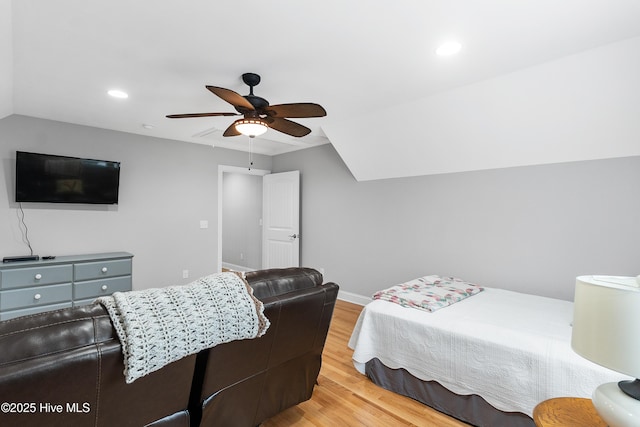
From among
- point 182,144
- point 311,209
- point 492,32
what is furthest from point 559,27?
point 182,144

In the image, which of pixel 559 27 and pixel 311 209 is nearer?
pixel 559 27

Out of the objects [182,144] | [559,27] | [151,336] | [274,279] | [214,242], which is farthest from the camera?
[214,242]

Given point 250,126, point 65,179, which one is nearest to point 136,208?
point 65,179

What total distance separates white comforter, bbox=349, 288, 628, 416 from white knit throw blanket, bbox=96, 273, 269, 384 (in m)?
1.30

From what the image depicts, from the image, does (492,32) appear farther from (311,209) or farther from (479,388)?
(311,209)

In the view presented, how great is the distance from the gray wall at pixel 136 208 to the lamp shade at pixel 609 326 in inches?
189

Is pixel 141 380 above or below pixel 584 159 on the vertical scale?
below

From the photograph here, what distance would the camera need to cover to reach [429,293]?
2.76 meters

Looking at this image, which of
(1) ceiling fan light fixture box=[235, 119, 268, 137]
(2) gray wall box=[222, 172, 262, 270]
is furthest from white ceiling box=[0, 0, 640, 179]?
(2) gray wall box=[222, 172, 262, 270]

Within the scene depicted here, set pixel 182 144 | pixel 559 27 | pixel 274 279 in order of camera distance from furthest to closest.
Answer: pixel 182 144 < pixel 559 27 < pixel 274 279

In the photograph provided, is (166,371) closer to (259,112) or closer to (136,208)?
(259,112)

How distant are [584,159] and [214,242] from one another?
484cm

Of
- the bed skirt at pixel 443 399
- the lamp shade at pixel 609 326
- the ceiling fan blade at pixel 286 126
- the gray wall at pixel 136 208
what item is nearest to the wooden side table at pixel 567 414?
the lamp shade at pixel 609 326

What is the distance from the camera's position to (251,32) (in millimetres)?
1996
